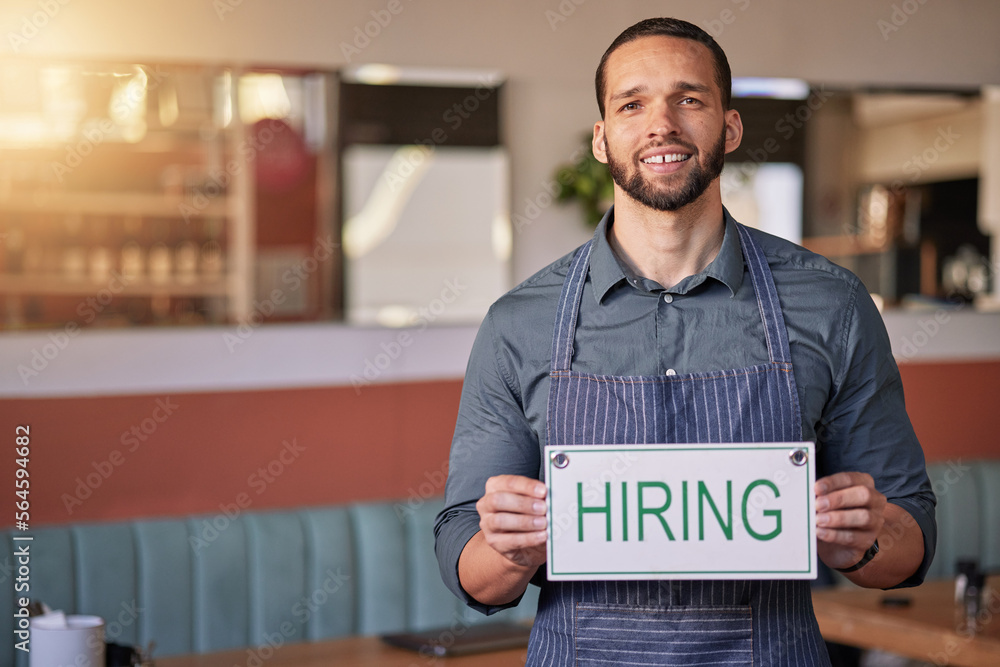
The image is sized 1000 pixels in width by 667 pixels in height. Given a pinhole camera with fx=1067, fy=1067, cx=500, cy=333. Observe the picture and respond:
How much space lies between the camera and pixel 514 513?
1268mm

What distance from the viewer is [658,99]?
1.39 meters

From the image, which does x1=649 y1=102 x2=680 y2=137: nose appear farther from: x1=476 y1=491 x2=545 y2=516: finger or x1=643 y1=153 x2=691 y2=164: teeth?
x1=476 y1=491 x2=545 y2=516: finger

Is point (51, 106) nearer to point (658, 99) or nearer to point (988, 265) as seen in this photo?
point (658, 99)

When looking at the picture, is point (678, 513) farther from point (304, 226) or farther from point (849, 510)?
point (304, 226)

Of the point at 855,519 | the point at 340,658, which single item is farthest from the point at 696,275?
the point at 340,658

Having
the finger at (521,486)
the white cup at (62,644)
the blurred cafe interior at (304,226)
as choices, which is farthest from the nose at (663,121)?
the blurred cafe interior at (304,226)

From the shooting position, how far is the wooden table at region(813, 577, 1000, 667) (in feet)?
8.07

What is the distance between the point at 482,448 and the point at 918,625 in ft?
5.44

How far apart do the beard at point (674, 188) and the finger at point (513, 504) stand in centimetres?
42

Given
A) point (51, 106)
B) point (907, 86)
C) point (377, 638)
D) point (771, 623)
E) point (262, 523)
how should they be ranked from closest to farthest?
point (771, 623)
point (377, 638)
point (262, 523)
point (51, 106)
point (907, 86)

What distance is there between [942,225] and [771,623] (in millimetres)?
3402

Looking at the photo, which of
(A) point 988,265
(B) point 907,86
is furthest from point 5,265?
(A) point 988,265

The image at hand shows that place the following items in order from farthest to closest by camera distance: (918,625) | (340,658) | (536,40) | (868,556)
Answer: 1. (536,40)
2. (918,625)
3. (340,658)
4. (868,556)

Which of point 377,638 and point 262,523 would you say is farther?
point 262,523
